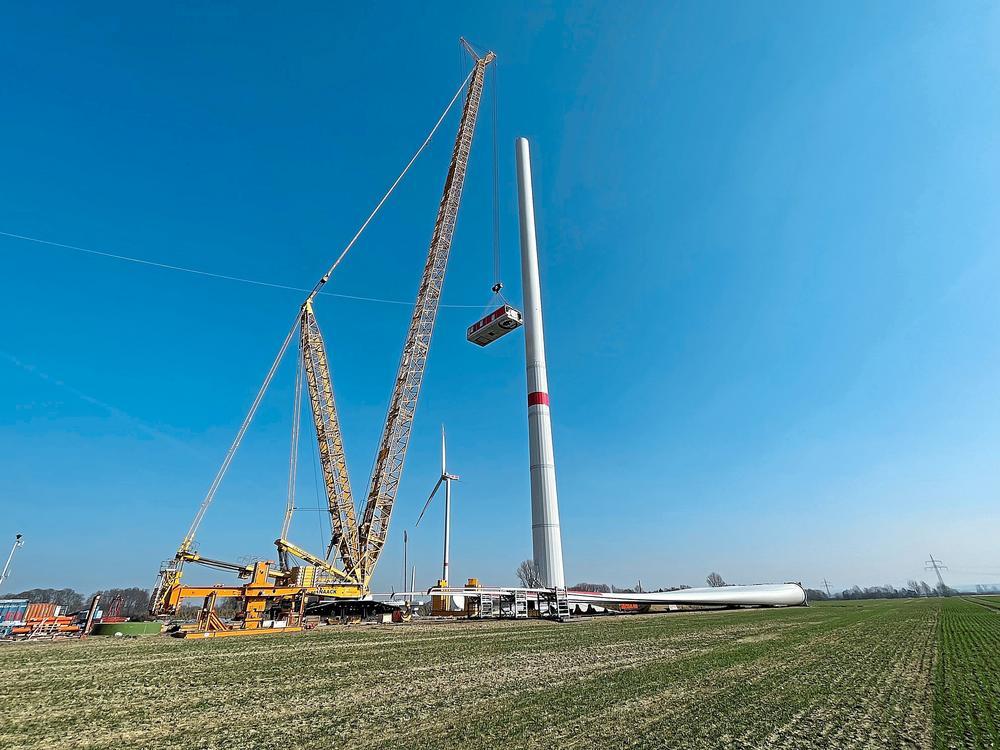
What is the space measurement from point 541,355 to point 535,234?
1579cm

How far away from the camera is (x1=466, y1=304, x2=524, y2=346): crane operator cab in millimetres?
47562

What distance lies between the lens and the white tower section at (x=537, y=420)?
42750mm

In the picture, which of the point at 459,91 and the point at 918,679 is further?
the point at 459,91

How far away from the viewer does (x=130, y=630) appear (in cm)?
2486

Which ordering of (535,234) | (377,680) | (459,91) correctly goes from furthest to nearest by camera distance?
(459,91) < (535,234) < (377,680)

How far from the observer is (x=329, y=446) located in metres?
52.1

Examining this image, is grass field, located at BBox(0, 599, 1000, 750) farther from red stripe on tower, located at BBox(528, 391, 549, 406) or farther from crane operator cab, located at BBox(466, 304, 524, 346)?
crane operator cab, located at BBox(466, 304, 524, 346)

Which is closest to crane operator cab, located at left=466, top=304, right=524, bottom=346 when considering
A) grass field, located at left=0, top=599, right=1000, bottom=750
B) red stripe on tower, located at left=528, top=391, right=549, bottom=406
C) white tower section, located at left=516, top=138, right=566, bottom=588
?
white tower section, located at left=516, top=138, right=566, bottom=588

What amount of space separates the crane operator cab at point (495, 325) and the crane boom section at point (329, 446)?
18136 mm

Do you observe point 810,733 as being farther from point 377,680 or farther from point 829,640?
point 829,640

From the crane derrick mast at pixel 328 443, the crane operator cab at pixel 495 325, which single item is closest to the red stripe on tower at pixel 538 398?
the crane operator cab at pixel 495 325

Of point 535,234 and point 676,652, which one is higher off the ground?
point 535,234

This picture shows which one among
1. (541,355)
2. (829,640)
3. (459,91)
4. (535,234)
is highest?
(459,91)

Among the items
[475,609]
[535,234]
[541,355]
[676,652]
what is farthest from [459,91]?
[676,652]
